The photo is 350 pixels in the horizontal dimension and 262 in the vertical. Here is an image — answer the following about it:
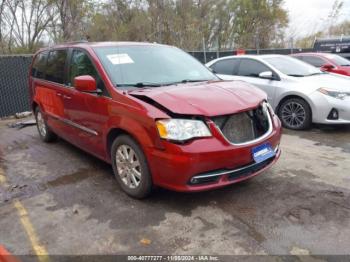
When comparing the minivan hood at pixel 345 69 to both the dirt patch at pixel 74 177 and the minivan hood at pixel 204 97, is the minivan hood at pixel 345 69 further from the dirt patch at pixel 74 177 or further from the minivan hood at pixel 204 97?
the dirt patch at pixel 74 177

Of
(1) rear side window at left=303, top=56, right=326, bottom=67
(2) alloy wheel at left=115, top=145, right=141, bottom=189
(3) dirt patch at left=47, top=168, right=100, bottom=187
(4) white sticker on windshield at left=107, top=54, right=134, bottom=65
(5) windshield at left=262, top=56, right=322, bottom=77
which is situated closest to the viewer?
(2) alloy wheel at left=115, top=145, right=141, bottom=189

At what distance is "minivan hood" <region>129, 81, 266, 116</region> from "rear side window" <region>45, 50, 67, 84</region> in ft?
6.09

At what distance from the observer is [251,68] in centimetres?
755

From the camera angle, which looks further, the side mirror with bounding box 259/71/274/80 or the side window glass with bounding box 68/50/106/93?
the side mirror with bounding box 259/71/274/80

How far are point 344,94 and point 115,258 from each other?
5202 mm

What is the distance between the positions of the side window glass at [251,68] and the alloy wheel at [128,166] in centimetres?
447

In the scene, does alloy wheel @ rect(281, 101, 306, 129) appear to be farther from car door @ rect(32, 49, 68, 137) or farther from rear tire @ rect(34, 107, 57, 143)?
rear tire @ rect(34, 107, 57, 143)

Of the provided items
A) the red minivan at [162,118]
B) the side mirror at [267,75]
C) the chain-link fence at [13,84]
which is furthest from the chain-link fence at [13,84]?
the side mirror at [267,75]

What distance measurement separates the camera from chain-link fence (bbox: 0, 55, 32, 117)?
9297mm

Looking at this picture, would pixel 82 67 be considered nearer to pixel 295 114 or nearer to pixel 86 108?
pixel 86 108

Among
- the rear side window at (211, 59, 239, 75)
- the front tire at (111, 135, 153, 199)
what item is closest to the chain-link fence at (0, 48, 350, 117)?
the rear side window at (211, 59, 239, 75)

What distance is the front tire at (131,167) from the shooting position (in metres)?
3.53

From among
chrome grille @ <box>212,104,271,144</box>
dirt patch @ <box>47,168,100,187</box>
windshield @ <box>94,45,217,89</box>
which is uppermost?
windshield @ <box>94,45,217,89</box>

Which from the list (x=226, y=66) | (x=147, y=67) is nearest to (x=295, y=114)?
(x=226, y=66)
